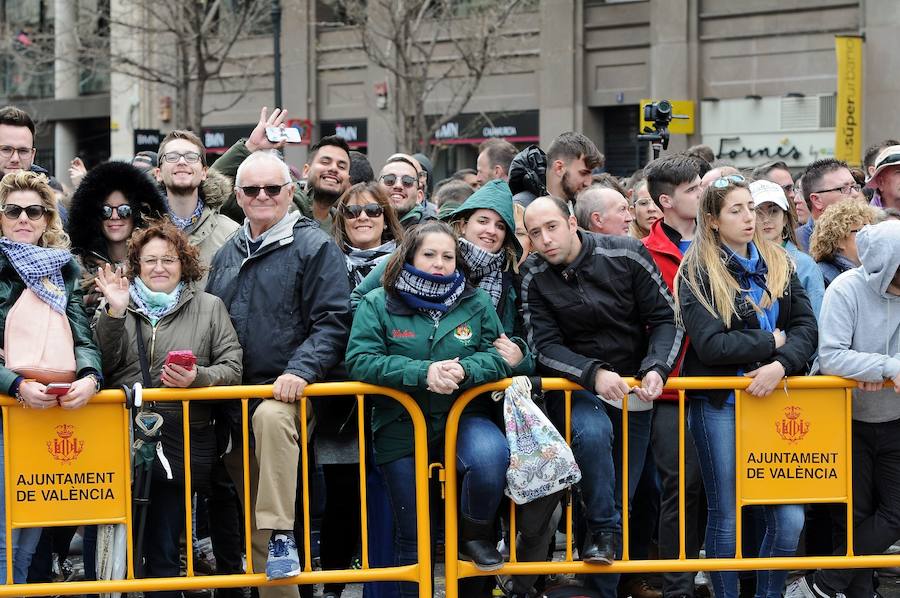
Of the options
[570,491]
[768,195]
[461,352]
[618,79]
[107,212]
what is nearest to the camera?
[461,352]

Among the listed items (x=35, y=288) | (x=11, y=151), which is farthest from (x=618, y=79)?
(x=35, y=288)

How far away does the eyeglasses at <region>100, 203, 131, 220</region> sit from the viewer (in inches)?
244

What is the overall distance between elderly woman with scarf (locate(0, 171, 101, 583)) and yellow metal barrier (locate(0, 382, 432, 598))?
9 cm

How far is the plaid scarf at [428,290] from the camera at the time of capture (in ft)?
17.7

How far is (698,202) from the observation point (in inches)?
237

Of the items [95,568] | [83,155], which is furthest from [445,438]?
[83,155]

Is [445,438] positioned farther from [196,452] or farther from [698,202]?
[698,202]

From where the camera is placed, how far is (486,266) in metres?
5.77

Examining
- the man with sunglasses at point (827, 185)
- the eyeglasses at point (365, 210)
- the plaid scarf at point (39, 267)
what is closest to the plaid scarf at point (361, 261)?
the eyeglasses at point (365, 210)

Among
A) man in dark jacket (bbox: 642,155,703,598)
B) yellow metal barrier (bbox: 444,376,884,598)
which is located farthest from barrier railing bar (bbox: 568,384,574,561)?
man in dark jacket (bbox: 642,155,703,598)

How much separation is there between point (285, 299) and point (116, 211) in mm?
1240

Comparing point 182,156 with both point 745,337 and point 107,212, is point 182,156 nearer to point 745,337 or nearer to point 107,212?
point 107,212

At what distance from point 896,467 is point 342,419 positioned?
2.79 meters

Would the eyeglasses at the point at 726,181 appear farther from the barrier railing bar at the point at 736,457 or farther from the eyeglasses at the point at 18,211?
the eyeglasses at the point at 18,211
